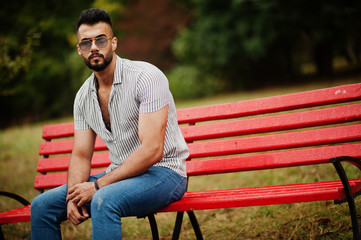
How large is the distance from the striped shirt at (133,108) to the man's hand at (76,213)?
0.45 meters

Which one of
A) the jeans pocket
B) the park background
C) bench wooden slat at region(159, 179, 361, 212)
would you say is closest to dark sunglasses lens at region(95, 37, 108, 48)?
the jeans pocket

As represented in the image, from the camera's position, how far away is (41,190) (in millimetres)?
3760

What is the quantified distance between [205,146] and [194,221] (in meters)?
0.59

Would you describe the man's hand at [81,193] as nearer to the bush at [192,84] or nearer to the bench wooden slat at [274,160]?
the bench wooden slat at [274,160]

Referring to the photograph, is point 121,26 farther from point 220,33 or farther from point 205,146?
point 205,146

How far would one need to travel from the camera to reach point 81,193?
2598 mm

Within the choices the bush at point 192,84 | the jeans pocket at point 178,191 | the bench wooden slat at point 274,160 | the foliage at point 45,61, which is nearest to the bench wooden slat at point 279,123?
the bench wooden slat at point 274,160

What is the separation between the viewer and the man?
247cm

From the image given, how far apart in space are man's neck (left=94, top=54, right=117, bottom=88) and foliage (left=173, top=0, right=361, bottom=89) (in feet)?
49.2

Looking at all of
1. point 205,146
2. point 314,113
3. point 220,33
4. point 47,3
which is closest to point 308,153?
point 314,113

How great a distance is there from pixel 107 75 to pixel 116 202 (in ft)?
3.17

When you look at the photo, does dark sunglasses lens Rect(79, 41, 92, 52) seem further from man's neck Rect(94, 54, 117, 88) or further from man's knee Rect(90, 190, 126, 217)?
man's knee Rect(90, 190, 126, 217)

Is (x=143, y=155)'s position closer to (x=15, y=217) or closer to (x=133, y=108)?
(x=133, y=108)

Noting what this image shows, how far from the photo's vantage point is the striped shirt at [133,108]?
2.66 metres
